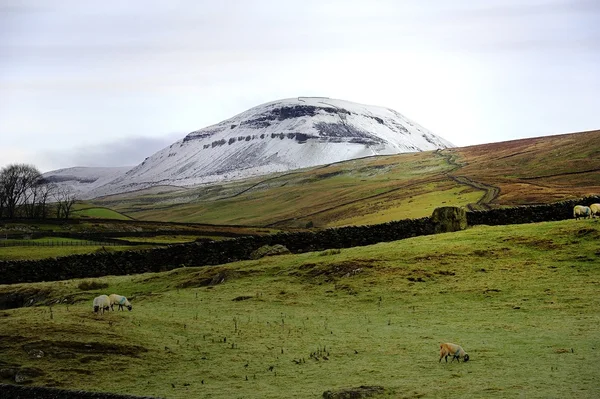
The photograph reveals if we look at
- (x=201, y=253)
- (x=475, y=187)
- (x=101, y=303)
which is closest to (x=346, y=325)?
(x=101, y=303)

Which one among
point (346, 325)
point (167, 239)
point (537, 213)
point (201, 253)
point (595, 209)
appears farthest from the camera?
point (167, 239)

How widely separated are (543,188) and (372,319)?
84404mm

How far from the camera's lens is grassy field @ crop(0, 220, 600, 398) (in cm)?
2075

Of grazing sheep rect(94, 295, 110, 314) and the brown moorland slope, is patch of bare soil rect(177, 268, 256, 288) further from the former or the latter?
the brown moorland slope

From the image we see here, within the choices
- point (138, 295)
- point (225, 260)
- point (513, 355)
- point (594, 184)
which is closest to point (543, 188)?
point (594, 184)

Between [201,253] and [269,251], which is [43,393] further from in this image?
[201,253]

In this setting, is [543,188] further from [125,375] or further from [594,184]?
[125,375]

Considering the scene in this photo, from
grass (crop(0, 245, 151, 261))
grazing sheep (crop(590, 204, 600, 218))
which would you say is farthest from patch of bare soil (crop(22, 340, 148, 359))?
grass (crop(0, 245, 151, 261))

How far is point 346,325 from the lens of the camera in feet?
96.8

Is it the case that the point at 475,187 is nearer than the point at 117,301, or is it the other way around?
the point at 117,301

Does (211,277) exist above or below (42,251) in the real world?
below

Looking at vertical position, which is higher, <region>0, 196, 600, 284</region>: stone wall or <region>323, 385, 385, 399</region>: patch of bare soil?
<region>0, 196, 600, 284</region>: stone wall

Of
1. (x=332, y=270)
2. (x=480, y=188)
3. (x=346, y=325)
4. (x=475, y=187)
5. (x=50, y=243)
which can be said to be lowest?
(x=346, y=325)

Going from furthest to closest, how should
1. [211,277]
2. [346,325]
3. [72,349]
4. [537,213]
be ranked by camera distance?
[537,213] < [211,277] < [346,325] < [72,349]
